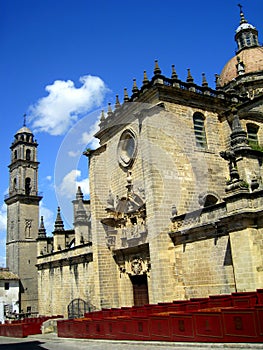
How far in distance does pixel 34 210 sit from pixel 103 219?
Result: 2577cm

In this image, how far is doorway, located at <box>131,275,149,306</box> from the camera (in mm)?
19297

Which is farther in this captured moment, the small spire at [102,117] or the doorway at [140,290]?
the small spire at [102,117]

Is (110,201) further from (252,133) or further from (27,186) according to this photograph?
(27,186)

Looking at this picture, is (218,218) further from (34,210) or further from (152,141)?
(34,210)

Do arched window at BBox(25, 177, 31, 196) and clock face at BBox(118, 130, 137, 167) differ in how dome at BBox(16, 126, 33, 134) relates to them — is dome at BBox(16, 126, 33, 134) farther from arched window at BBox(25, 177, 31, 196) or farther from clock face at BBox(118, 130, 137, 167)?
clock face at BBox(118, 130, 137, 167)

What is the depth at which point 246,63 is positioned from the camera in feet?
109

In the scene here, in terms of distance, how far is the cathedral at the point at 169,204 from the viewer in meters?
→ 14.3

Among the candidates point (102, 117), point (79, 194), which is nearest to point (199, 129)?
point (102, 117)

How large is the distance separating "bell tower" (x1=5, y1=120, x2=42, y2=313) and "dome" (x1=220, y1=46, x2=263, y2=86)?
26119 mm

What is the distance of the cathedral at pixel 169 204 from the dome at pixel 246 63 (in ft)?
35.9

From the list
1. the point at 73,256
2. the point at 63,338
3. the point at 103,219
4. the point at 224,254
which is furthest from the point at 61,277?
the point at 224,254

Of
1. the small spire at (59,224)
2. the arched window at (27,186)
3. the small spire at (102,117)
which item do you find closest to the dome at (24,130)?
the arched window at (27,186)

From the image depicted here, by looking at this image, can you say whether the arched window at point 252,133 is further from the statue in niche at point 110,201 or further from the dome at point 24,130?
the dome at point 24,130

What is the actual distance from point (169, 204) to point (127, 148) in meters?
5.27
